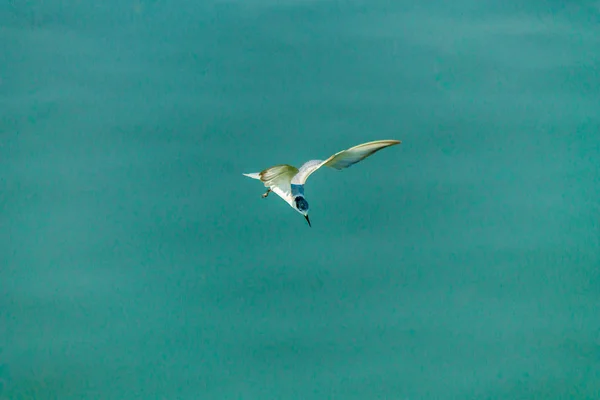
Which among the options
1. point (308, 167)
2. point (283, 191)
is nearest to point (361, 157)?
point (308, 167)

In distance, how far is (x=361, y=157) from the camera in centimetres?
193

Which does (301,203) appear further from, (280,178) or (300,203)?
(280,178)

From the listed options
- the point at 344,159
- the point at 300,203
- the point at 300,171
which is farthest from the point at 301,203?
the point at 344,159

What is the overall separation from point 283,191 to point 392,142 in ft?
1.63

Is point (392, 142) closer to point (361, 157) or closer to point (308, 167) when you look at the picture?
point (361, 157)

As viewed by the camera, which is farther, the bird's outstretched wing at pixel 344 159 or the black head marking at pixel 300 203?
the black head marking at pixel 300 203

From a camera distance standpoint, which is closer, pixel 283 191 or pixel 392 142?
pixel 392 142

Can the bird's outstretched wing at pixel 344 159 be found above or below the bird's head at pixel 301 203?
above

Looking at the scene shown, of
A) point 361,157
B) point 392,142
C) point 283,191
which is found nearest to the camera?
point 392,142

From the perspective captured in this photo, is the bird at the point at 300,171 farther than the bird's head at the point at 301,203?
No

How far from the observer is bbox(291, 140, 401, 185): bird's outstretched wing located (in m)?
1.83

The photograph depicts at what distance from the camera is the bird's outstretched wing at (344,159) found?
183 cm

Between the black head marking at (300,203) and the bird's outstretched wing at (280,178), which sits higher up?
the bird's outstretched wing at (280,178)

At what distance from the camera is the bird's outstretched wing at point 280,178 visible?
6.22 feet
